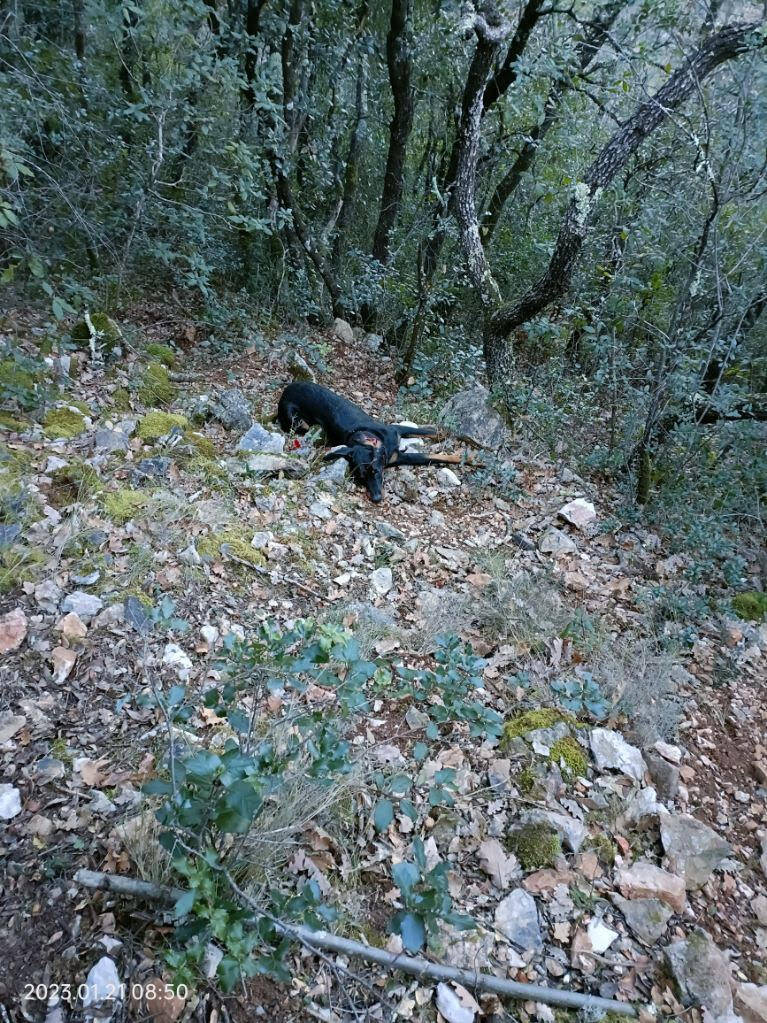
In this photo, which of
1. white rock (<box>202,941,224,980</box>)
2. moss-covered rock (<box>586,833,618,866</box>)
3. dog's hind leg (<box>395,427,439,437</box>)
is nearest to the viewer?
white rock (<box>202,941,224,980</box>)

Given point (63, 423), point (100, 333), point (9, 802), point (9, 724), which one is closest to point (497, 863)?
point (9, 802)

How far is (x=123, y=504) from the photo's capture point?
3.24 meters

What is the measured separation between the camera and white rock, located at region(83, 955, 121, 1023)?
1381 mm

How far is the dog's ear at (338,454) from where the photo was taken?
14.5 feet

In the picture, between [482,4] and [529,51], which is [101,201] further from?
[529,51]

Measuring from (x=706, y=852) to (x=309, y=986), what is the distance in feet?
4.81

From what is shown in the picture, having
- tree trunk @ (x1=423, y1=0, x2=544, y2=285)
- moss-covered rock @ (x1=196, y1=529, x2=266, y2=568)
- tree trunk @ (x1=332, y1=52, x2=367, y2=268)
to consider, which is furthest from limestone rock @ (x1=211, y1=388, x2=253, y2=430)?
tree trunk @ (x1=332, y1=52, x2=367, y2=268)

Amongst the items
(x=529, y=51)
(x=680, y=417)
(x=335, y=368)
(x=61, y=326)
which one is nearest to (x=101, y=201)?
(x=61, y=326)

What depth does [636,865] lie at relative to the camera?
2078mm

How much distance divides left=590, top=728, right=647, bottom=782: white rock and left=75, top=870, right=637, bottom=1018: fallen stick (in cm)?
87

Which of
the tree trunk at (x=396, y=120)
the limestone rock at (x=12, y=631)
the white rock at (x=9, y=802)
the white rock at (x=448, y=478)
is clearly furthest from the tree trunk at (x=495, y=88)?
the white rock at (x=9, y=802)

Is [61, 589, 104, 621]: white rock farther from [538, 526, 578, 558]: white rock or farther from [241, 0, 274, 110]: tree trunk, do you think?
[241, 0, 274, 110]: tree trunk

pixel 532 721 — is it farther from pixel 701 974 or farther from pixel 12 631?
pixel 12 631

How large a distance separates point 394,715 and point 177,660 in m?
0.94
